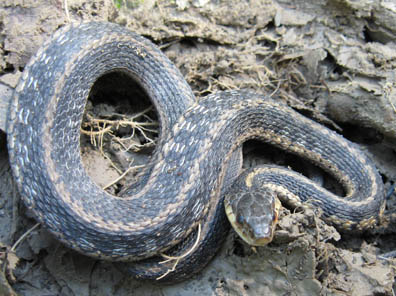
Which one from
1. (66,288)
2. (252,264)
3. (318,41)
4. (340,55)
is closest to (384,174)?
Answer: (340,55)

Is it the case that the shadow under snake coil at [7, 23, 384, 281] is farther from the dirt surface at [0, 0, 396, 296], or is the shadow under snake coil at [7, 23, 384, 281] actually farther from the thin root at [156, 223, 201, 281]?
the dirt surface at [0, 0, 396, 296]

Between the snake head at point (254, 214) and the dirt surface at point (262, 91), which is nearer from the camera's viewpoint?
the snake head at point (254, 214)

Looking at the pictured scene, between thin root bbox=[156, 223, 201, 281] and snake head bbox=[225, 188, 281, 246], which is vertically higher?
snake head bbox=[225, 188, 281, 246]

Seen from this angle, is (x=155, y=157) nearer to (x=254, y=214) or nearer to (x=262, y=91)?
(x=254, y=214)

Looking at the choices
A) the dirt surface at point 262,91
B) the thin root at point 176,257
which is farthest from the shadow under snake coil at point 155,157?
the dirt surface at point 262,91

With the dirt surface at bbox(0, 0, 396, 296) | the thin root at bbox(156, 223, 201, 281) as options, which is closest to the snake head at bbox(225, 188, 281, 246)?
the dirt surface at bbox(0, 0, 396, 296)

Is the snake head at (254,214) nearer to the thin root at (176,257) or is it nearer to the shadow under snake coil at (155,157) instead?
the shadow under snake coil at (155,157)

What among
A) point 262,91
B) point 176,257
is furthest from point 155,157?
point 262,91
